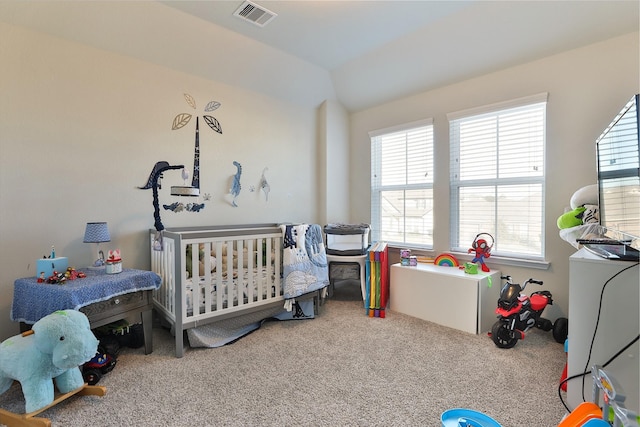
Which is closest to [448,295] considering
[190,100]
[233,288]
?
[233,288]

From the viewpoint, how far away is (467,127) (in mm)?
2914

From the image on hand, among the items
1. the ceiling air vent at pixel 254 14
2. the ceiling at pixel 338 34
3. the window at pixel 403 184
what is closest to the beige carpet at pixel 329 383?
the window at pixel 403 184

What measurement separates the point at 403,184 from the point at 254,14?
2.19 metres

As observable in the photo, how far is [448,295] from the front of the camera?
2.50 meters

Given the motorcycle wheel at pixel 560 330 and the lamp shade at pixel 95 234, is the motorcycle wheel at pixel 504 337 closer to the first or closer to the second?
the motorcycle wheel at pixel 560 330

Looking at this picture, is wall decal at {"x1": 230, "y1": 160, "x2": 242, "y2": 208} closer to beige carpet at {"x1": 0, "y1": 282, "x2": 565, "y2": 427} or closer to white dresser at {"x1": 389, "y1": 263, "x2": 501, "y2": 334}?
beige carpet at {"x1": 0, "y1": 282, "x2": 565, "y2": 427}

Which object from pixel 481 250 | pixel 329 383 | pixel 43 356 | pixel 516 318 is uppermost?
pixel 481 250

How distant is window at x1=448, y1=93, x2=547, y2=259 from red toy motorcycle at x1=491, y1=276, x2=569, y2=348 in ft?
1.69

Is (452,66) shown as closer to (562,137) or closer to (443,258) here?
(562,137)

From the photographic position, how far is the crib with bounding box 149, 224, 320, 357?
201 cm

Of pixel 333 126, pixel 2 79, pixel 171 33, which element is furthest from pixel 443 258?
pixel 2 79

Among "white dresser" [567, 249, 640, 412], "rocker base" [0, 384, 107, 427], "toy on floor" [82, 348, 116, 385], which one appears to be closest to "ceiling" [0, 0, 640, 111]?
"white dresser" [567, 249, 640, 412]

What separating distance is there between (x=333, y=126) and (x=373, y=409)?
9.97ft

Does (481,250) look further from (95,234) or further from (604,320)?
(95,234)
